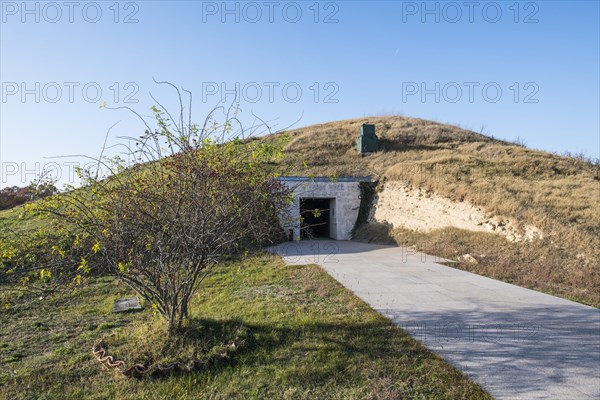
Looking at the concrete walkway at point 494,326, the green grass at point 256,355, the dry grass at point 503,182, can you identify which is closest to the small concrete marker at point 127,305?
the green grass at point 256,355

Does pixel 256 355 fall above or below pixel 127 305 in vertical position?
above

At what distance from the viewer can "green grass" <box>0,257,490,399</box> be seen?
4.17 metres

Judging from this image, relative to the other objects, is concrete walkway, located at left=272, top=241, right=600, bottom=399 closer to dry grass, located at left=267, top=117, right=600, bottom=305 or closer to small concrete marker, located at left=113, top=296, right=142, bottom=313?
dry grass, located at left=267, top=117, right=600, bottom=305

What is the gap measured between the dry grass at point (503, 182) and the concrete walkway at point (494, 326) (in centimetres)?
157

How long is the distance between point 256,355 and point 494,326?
12.5 ft

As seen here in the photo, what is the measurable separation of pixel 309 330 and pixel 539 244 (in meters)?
9.76

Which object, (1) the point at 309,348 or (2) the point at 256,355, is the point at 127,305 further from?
(1) the point at 309,348

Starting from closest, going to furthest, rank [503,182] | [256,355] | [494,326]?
1. [256,355]
2. [494,326]
3. [503,182]

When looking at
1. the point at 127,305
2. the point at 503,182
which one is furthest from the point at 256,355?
the point at 503,182

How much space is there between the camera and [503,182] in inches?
661

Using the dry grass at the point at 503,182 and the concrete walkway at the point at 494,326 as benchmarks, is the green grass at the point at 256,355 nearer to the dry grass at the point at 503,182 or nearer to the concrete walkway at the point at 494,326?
the concrete walkway at the point at 494,326

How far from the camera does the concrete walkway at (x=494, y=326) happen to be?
434 cm

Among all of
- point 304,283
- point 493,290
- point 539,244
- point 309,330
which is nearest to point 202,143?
point 309,330

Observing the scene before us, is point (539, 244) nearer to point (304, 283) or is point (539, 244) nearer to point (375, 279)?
point (375, 279)
